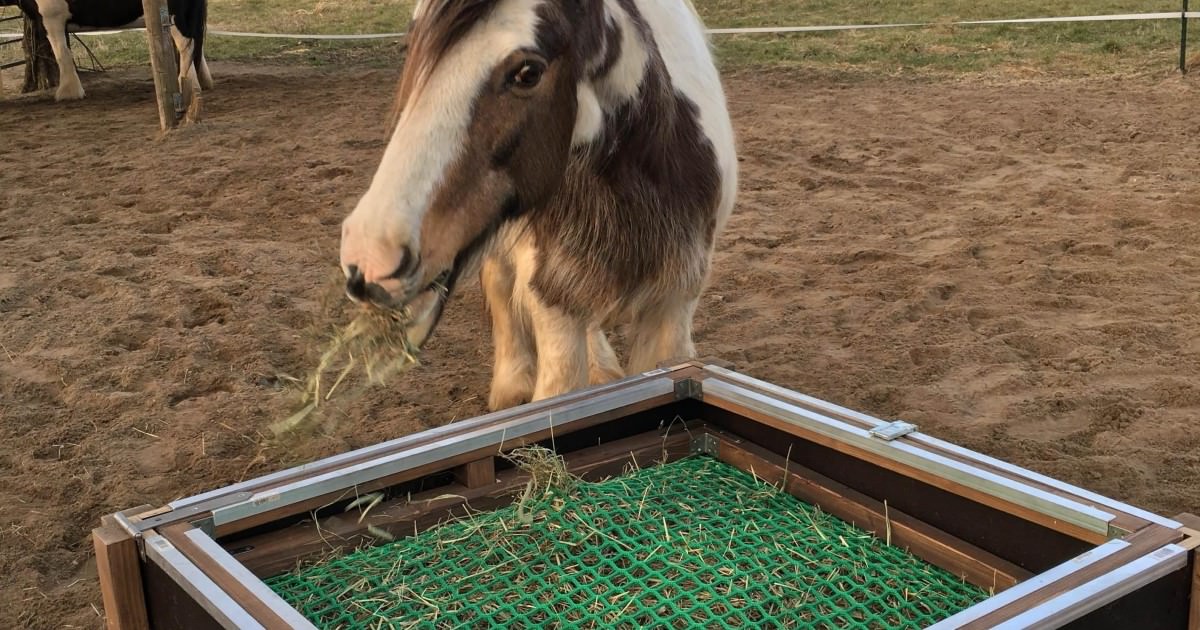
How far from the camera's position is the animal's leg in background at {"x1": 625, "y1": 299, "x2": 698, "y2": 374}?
274cm

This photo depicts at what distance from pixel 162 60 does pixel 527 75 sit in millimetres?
7151

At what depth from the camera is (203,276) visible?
15.6ft

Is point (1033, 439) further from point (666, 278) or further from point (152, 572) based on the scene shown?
point (152, 572)

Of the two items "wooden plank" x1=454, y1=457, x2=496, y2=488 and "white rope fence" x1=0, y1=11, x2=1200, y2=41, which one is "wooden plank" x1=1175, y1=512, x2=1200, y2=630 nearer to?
"wooden plank" x1=454, y1=457, x2=496, y2=488

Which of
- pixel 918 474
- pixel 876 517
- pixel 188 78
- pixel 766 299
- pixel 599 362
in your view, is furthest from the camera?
pixel 188 78

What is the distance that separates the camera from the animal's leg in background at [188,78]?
822cm

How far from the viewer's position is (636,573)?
6.13ft

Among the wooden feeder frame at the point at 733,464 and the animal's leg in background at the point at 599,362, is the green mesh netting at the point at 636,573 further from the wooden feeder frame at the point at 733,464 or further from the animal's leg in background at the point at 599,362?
the animal's leg in background at the point at 599,362

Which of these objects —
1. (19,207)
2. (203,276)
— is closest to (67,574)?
(203,276)

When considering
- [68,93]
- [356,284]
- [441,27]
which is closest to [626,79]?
[441,27]

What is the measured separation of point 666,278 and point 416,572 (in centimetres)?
100

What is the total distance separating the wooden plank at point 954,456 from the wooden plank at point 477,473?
1.81 ft

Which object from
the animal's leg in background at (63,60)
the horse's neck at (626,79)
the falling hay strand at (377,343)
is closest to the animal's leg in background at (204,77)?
the animal's leg in background at (63,60)

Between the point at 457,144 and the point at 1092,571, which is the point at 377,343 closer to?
the point at 457,144
